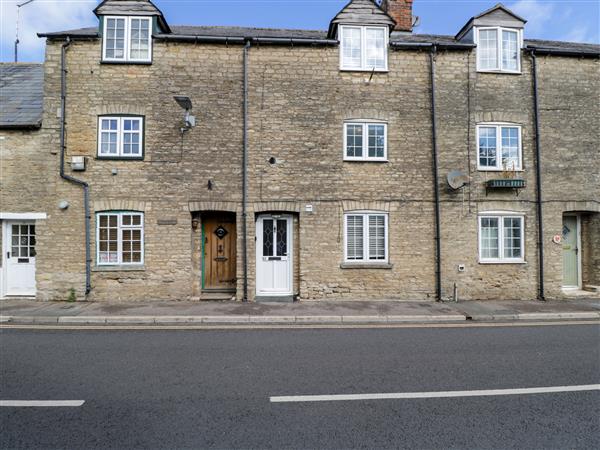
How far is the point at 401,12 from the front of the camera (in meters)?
14.3

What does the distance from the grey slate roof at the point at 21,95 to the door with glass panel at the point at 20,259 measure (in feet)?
10.3

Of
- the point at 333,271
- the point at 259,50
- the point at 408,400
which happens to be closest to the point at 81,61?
the point at 259,50

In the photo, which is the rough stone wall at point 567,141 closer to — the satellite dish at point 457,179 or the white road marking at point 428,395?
the satellite dish at point 457,179

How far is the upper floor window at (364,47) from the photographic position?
36.7ft

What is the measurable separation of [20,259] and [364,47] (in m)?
12.6

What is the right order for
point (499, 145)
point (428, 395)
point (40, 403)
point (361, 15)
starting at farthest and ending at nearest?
point (499, 145) < point (361, 15) < point (428, 395) < point (40, 403)

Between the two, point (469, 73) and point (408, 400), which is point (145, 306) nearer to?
point (408, 400)

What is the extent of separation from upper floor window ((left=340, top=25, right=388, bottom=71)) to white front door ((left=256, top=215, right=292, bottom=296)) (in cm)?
547

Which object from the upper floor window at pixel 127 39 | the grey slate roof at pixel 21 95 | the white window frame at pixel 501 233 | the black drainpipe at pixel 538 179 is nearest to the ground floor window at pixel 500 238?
the white window frame at pixel 501 233

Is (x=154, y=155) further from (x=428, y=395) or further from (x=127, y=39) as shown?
(x=428, y=395)

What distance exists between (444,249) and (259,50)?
28.1ft

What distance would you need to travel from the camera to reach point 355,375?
4992 millimetres

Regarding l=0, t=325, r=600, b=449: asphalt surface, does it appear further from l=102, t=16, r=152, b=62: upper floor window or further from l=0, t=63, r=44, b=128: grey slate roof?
l=102, t=16, r=152, b=62: upper floor window

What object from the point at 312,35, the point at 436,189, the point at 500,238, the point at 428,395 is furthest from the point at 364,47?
the point at 428,395
